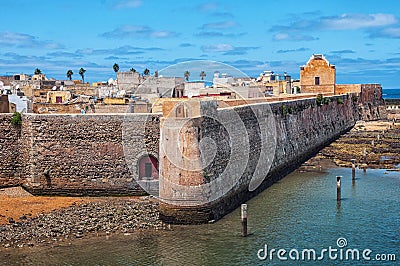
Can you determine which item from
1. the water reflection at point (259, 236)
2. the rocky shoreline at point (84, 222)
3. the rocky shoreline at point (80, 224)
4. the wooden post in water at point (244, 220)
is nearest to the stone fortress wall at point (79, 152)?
the rocky shoreline at point (84, 222)

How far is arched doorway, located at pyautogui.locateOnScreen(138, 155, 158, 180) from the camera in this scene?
874 inches

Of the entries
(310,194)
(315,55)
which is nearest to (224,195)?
(310,194)

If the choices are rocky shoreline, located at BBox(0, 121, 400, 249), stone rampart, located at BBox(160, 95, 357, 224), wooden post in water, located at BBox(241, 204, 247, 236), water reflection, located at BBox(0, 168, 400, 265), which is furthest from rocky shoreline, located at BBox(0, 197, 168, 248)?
wooden post in water, located at BBox(241, 204, 247, 236)

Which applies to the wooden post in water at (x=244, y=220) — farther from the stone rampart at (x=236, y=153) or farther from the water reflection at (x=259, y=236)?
the stone rampart at (x=236, y=153)

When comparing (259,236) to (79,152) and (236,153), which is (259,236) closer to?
(236,153)

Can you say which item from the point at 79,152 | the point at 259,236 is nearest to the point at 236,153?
the point at 259,236

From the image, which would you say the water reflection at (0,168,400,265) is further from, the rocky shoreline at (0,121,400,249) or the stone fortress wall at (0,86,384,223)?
the stone fortress wall at (0,86,384,223)

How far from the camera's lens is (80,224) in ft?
60.2

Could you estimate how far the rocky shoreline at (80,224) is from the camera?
1727 centimetres

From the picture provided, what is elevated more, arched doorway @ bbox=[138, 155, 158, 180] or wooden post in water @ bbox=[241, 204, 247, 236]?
arched doorway @ bbox=[138, 155, 158, 180]

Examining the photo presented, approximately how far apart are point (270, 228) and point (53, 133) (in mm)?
8885

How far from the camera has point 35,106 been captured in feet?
103

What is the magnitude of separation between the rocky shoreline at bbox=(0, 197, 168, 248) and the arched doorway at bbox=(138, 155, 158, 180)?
169cm

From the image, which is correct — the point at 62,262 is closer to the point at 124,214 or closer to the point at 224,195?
the point at 124,214
